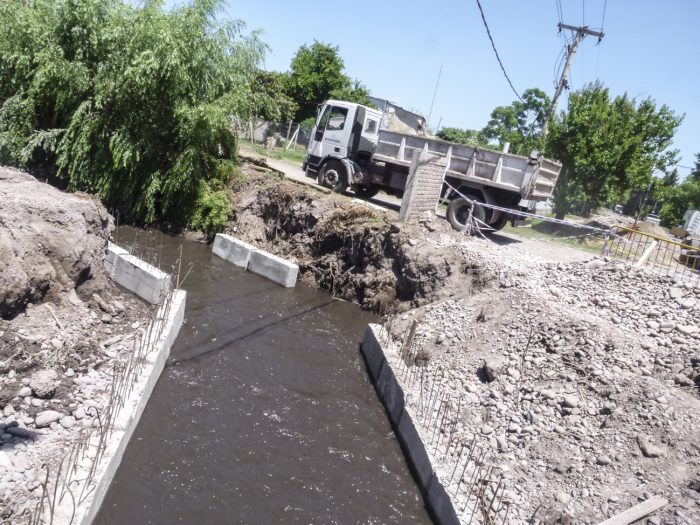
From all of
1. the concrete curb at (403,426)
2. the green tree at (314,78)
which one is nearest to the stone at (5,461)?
the concrete curb at (403,426)

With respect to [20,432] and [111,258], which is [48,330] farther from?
[111,258]

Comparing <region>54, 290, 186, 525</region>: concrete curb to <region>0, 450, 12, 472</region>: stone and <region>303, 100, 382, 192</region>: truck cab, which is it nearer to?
<region>0, 450, 12, 472</region>: stone

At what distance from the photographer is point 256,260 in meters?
14.2

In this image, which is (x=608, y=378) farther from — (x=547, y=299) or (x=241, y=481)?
(x=241, y=481)

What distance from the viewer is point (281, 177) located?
17344mm

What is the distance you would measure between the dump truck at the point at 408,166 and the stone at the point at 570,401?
7.65 m

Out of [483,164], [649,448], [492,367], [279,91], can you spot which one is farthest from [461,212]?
[279,91]

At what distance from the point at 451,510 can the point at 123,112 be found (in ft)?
43.6

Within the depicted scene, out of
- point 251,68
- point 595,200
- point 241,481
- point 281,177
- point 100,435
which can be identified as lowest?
point 241,481

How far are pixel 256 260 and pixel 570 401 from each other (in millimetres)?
8864

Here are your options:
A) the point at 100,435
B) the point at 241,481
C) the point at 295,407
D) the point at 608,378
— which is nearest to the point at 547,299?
the point at 608,378

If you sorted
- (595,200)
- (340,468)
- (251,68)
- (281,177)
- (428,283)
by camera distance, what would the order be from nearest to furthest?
(340,468) < (428,283) < (251,68) < (281,177) < (595,200)

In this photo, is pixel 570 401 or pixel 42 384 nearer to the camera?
pixel 42 384

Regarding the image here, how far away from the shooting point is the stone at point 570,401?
7.46 meters
